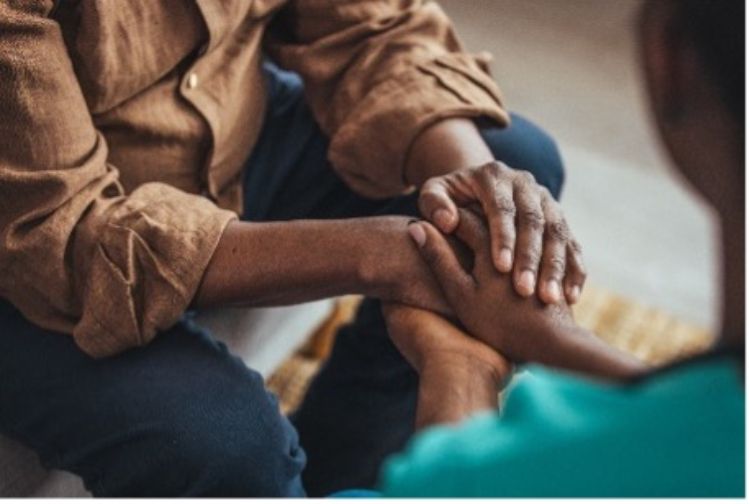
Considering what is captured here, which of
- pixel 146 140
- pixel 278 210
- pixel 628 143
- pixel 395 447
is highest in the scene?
pixel 146 140

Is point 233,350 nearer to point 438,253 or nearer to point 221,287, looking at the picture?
point 221,287

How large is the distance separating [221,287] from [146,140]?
0.17 meters

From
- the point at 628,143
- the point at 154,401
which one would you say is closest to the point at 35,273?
the point at 154,401

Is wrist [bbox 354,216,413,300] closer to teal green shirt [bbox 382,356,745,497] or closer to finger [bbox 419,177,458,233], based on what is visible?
finger [bbox 419,177,458,233]

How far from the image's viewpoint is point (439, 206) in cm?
78

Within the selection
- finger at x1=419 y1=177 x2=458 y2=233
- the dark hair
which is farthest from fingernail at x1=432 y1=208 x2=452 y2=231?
the dark hair

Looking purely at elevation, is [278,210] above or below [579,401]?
below

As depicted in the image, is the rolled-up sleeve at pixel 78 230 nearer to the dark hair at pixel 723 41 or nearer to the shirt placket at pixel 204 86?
the shirt placket at pixel 204 86

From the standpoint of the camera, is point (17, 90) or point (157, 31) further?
point (157, 31)

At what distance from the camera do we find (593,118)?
206cm

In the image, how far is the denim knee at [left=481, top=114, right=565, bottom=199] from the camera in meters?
0.96

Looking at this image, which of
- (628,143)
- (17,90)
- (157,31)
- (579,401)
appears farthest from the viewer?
(628,143)

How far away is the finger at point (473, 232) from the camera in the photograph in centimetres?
77

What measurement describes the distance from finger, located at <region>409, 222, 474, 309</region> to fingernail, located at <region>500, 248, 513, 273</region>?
3 cm
